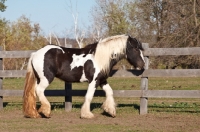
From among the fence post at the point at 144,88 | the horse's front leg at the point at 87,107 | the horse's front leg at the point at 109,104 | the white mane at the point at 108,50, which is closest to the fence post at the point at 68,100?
the horse's front leg at the point at 109,104

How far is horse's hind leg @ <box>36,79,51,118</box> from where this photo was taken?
358 inches

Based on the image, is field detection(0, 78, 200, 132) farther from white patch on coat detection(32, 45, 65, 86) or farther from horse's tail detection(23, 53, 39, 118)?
white patch on coat detection(32, 45, 65, 86)

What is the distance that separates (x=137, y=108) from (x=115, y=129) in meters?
2.82

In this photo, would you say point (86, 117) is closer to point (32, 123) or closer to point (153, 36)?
point (32, 123)

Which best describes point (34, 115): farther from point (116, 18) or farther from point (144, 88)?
point (116, 18)

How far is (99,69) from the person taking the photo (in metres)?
9.18

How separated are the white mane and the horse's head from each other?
118mm

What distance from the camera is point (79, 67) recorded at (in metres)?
9.34

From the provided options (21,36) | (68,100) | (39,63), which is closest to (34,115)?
(39,63)

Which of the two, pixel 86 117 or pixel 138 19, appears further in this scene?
pixel 138 19

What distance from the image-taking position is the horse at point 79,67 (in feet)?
30.1

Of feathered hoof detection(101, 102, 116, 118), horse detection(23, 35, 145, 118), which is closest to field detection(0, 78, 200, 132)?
feathered hoof detection(101, 102, 116, 118)

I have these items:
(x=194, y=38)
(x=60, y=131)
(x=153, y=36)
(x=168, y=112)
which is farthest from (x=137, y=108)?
(x=153, y=36)

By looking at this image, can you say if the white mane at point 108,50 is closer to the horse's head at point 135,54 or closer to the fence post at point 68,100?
the horse's head at point 135,54
